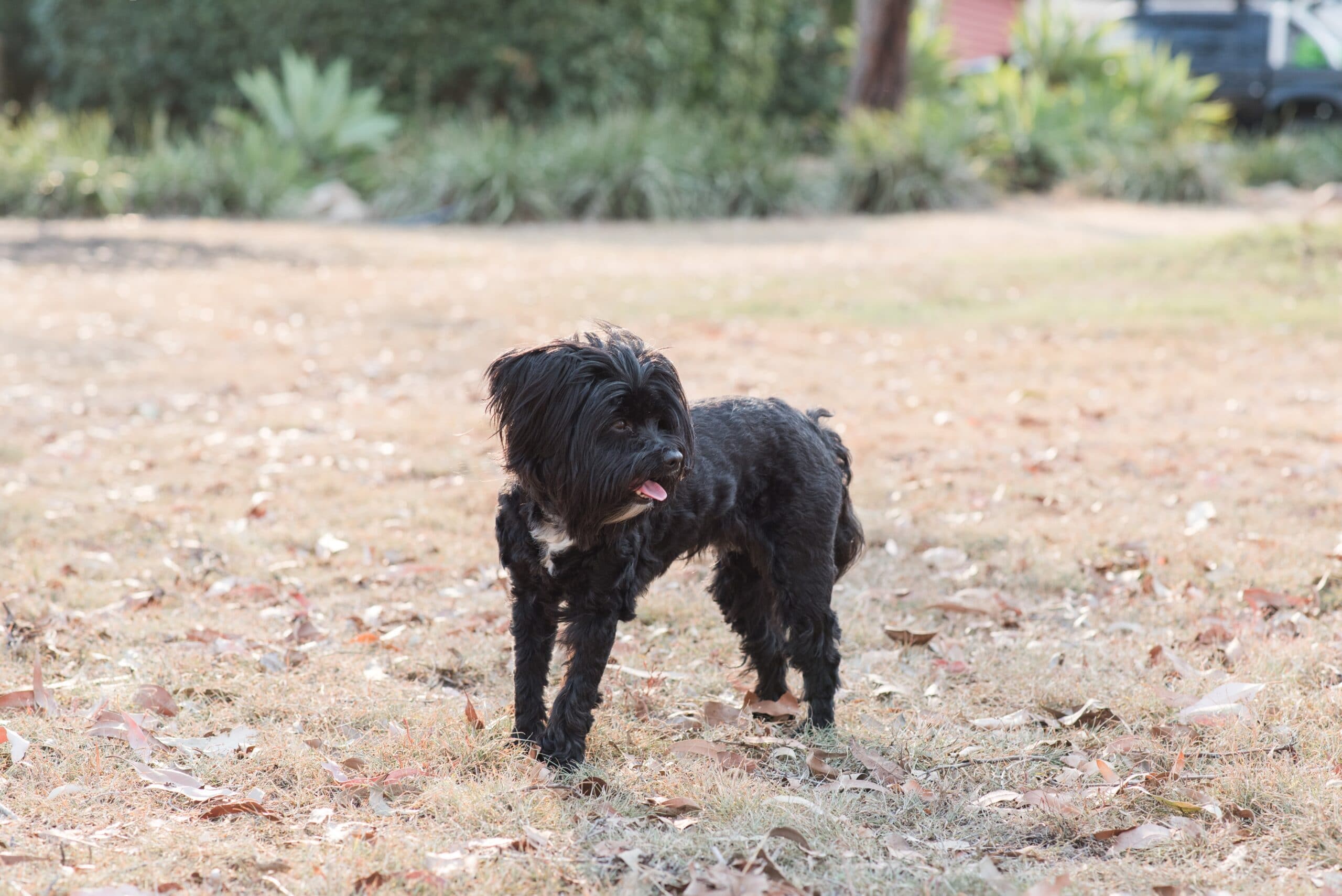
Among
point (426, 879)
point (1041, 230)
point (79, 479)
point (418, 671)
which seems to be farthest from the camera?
point (1041, 230)

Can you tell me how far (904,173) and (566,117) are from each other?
4.92 meters

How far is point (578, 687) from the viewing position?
373 centimetres

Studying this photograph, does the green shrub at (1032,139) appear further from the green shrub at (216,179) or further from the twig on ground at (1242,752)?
the twig on ground at (1242,752)

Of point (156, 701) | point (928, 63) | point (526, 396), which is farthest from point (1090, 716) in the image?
point (928, 63)

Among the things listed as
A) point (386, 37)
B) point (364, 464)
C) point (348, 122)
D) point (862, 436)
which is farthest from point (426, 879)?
point (386, 37)

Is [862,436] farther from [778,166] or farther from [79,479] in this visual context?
[778,166]

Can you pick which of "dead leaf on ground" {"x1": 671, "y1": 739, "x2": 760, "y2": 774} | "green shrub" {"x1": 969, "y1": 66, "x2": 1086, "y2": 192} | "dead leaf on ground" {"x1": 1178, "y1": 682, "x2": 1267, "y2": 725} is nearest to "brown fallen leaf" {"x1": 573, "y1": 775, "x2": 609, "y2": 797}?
"dead leaf on ground" {"x1": 671, "y1": 739, "x2": 760, "y2": 774}

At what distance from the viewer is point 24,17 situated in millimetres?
21969

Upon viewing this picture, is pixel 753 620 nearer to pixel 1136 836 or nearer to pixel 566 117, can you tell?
pixel 1136 836

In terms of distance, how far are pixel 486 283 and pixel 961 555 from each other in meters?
7.04

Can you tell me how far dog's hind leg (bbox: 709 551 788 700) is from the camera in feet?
14.1

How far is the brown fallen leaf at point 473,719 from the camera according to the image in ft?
13.0

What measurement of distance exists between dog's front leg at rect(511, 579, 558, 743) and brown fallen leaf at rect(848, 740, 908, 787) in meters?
0.93

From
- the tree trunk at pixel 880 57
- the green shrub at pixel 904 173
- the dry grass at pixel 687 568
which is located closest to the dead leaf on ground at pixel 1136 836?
the dry grass at pixel 687 568
